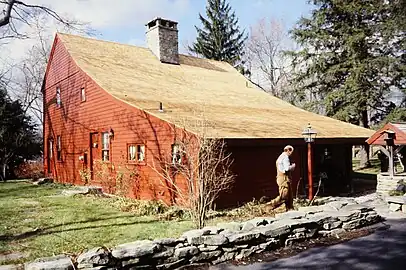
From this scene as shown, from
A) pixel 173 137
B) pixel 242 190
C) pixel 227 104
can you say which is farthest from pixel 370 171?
pixel 173 137

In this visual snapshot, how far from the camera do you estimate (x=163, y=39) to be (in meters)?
18.1

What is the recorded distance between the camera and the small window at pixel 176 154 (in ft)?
32.4

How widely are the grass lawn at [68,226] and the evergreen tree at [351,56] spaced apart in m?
14.9

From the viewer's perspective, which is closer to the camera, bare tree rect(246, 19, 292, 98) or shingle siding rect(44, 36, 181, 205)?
shingle siding rect(44, 36, 181, 205)

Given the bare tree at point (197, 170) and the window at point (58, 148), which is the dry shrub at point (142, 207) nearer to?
the bare tree at point (197, 170)

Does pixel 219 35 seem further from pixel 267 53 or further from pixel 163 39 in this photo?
pixel 163 39

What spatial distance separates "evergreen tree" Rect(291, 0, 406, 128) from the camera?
19812 millimetres

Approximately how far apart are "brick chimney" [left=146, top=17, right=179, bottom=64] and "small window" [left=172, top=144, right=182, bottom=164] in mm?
8994

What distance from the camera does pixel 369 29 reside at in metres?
20.3

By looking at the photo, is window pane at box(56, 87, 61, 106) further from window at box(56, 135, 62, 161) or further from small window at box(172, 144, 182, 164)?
small window at box(172, 144, 182, 164)

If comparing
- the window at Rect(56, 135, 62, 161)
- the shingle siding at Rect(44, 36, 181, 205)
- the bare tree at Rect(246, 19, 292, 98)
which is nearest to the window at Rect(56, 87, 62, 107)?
the shingle siding at Rect(44, 36, 181, 205)

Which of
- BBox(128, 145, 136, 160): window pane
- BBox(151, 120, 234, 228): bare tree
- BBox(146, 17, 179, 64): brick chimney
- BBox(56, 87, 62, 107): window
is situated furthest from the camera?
BBox(146, 17, 179, 64): brick chimney

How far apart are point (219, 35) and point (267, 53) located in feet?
19.7

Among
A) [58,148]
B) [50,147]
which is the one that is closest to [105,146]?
[58,148]
